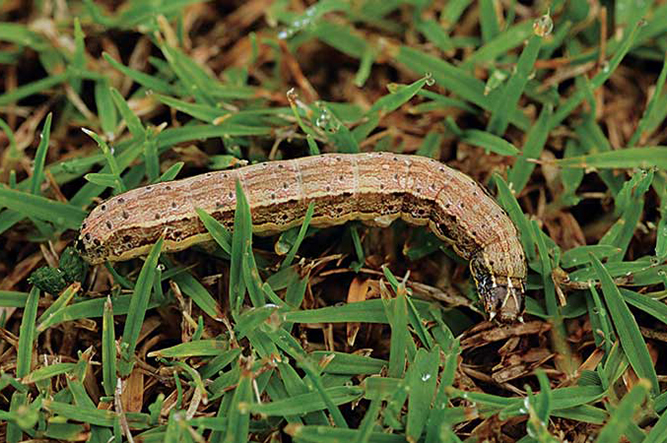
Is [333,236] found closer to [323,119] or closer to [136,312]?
[323,119]

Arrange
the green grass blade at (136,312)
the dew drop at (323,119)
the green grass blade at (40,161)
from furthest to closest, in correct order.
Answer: the dew drop at (323,119) → the green grass blade at (40,161) → the green grass blade at (136,312)

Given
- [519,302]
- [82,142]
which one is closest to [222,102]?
[82,142]

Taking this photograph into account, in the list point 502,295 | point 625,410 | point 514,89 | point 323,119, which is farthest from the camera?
point 514,89

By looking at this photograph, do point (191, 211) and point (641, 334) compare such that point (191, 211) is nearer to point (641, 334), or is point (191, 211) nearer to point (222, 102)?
point (222, 102)

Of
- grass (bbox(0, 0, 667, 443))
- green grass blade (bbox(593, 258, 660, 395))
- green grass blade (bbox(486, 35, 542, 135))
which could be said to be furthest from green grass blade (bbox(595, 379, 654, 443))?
green grass blade (bbox(486, 35, 542, 135))

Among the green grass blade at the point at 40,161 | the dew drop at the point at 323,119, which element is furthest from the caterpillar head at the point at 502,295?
the green grass blade at the point at 40,161

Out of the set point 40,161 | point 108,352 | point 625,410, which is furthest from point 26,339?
point 625,410

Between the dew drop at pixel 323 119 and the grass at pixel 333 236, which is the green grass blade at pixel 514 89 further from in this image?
the dew drop at pixel 323 119
